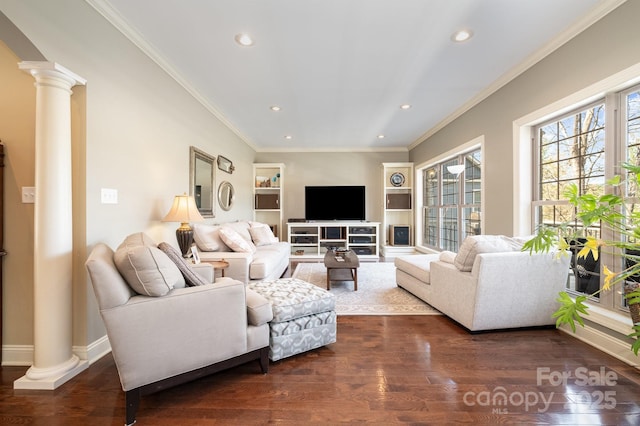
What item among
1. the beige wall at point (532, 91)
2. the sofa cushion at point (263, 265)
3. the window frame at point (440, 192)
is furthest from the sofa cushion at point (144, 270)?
the window frame at point (440, 192)

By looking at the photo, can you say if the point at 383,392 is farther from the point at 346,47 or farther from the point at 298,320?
the point at 346,47

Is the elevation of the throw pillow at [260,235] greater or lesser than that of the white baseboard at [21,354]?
greater

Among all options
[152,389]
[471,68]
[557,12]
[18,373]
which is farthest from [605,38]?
[18,373]

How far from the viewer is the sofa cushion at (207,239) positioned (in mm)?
3217

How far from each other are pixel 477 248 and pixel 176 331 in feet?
7.98

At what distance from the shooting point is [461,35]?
228 centimetres

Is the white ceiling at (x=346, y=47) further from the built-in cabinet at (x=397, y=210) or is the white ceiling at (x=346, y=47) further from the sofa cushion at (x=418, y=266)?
the built-in cabinet at (x=397, y=210)

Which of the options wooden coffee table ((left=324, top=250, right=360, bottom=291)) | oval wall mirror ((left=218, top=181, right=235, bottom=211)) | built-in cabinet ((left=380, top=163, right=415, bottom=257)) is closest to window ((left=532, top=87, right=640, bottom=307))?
wooden coffee table ((left=324, top=250, right=360, bottom=291))

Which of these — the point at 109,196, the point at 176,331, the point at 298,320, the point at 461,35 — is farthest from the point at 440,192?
the point at 109,196

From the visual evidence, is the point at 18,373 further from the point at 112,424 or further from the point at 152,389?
the point at 152,389

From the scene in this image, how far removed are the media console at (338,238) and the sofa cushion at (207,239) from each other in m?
2.62

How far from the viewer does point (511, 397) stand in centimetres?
154

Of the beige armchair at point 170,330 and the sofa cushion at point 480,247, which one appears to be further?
Answer: the sofa cushion at point 480,247

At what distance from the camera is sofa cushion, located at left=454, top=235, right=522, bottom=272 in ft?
7.52
